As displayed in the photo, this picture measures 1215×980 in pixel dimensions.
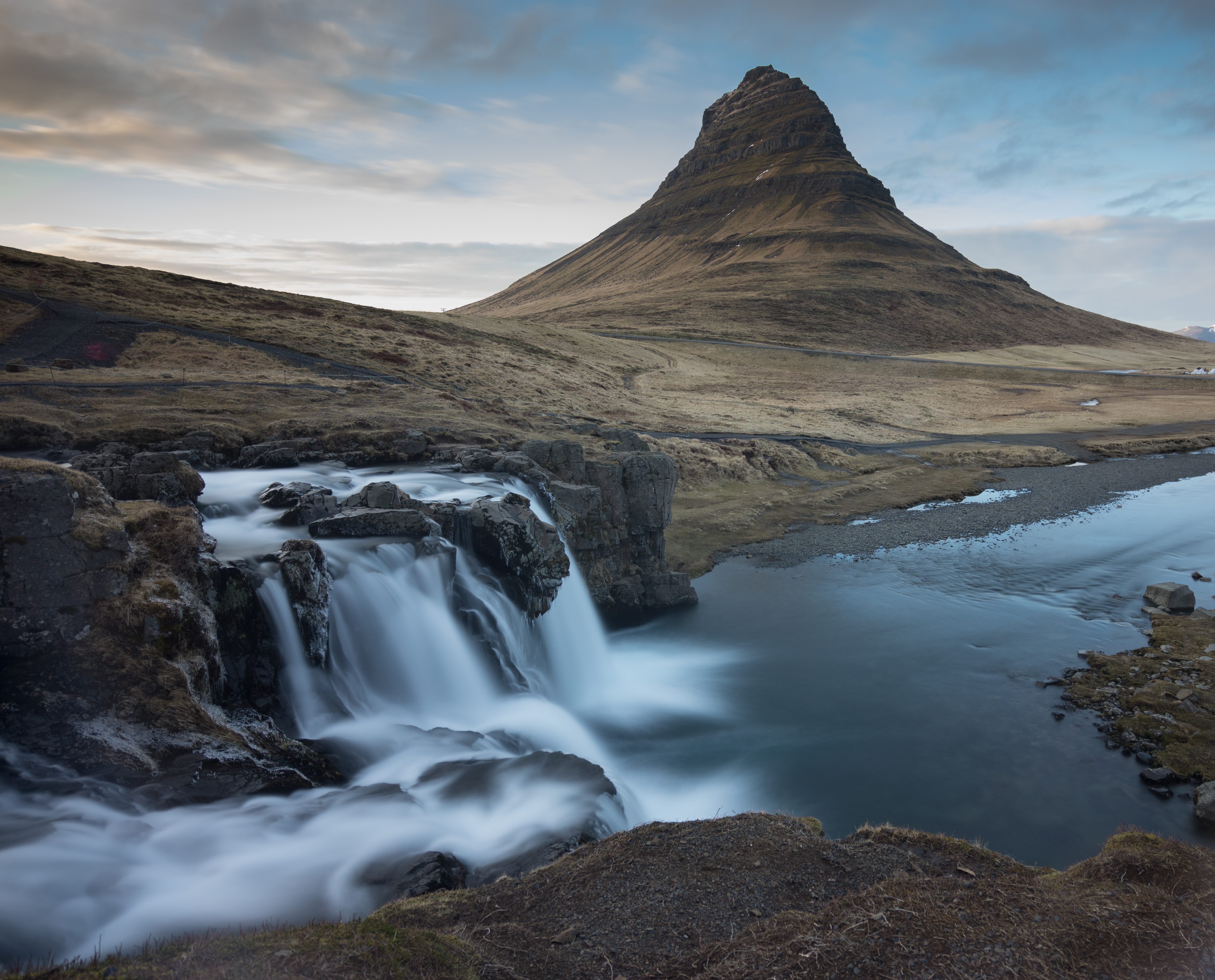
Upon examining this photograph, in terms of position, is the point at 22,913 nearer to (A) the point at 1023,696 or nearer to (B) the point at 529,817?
(B) the point at 529,817

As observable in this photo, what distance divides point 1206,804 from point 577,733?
14.6m

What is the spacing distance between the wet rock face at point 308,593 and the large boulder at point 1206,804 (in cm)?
1990

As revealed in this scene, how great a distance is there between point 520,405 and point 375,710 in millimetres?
40434

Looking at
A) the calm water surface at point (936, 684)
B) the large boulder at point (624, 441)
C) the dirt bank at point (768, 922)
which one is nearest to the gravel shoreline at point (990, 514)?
the calm water surface at point (936, 684)

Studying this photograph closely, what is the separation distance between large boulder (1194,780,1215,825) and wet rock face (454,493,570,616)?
17050mm

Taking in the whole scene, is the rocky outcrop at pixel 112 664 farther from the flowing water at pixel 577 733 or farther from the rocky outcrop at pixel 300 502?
the rocky outcrop at pixel 300 502

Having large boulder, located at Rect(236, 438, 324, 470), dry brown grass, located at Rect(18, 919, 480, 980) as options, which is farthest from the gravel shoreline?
dry brown grass, located at Rect(18, 919, 480, 980)

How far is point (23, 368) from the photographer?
36.5 m

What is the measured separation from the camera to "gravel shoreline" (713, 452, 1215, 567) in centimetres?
3672

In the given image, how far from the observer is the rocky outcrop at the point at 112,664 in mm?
11250

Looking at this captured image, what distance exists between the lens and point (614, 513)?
101 feet

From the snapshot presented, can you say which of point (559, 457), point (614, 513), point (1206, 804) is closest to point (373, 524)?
point (559, 457)

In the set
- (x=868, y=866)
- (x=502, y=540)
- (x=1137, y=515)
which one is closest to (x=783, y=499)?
(x=1137, y=515)

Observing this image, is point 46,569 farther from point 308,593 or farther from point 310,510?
point 310,510
